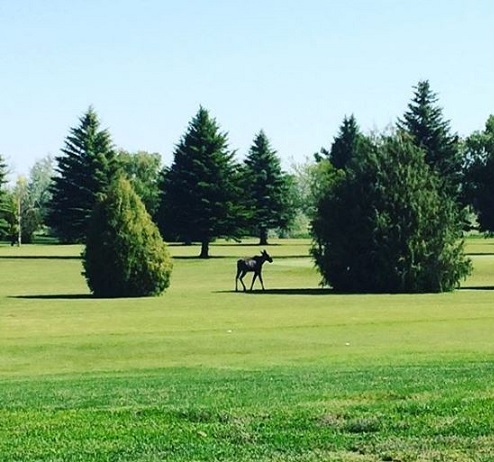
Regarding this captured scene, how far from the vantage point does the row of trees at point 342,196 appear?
49.3m

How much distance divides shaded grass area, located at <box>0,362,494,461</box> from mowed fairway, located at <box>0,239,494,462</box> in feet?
0.06

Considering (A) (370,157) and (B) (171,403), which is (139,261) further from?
(B) (171,403)

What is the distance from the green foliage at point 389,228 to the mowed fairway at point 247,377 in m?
2.66

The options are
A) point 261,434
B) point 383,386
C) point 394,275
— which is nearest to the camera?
point 261,434

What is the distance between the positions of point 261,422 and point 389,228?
40.6m

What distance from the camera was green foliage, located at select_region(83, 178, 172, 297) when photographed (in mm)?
45625

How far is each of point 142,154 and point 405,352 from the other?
5159 inches

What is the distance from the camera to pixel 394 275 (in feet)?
160

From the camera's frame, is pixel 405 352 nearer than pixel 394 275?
Yes

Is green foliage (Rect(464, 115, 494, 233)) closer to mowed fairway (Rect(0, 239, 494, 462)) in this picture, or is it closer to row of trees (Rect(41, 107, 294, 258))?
row of trees (Rect(41, 107, 294, 258))

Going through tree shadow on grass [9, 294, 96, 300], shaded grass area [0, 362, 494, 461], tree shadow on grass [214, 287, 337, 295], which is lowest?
tree shadow on grass [9, 294, 96, 300]

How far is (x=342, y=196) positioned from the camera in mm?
51281

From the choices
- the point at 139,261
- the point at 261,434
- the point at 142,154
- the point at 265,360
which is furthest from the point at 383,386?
the point at 142,154

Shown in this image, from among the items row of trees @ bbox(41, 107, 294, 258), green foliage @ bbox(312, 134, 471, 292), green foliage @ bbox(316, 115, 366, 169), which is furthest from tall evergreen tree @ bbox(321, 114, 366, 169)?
green foliage @ bbox(312, 134, 471, 292)
